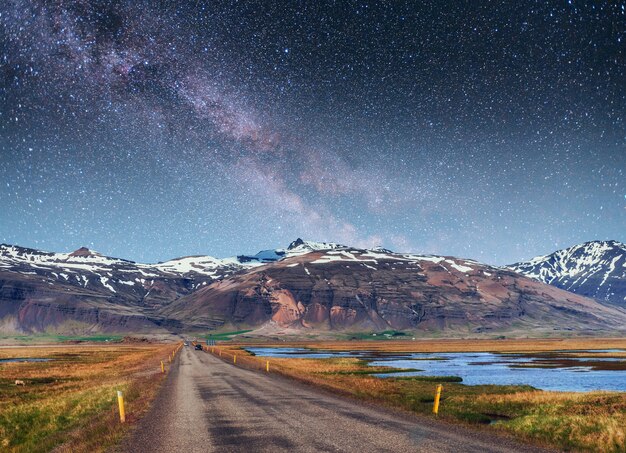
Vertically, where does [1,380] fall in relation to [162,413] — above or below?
below

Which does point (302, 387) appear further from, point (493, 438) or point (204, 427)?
point (493, 438)

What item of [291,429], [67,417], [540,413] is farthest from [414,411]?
[67,417]

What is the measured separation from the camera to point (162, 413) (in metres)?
24.1

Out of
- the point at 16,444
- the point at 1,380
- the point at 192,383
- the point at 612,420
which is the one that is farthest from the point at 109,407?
the point at 1,380

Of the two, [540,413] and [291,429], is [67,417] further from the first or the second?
[540,413]

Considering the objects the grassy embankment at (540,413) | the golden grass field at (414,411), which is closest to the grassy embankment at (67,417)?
the golden grass field at (414,411)

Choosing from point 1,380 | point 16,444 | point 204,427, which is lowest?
point 1,380

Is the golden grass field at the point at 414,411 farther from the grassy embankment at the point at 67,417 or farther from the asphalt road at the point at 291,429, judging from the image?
the asphalt road at the point at 291,429

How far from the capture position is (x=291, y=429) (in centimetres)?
1911

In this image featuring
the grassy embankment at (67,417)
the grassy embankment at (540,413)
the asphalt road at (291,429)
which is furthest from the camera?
the grassy embankment at (540,413)

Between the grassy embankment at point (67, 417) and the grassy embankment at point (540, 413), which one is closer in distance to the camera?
the grassy embankment at point (67, 417)

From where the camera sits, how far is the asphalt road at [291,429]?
16.5 m

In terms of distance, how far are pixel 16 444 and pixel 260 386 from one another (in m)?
17.9

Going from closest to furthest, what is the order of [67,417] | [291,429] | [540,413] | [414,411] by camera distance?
[291,429] → [414,411] → [67,417] → [540,413]
